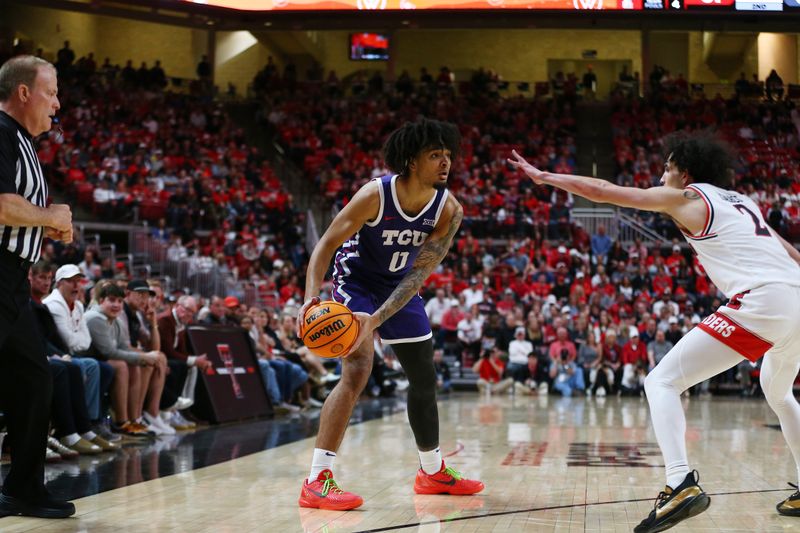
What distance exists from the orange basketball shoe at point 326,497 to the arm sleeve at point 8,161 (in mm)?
2046

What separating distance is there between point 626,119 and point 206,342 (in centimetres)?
1983

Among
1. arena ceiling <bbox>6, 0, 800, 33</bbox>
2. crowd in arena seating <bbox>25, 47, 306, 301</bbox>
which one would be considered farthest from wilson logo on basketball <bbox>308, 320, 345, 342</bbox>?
arena ceiling <bbox>6, 0, 800, 33</bbox>

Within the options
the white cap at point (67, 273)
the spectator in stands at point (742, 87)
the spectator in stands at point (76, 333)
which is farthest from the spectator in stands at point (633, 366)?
the spectator in stands at point (742, 87)

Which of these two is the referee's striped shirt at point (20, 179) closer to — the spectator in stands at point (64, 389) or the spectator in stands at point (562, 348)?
the spectator in stands at point (64, 389)

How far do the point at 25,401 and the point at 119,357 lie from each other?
3848 mm

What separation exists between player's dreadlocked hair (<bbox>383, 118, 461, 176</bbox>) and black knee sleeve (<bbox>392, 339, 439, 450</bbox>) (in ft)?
3.26

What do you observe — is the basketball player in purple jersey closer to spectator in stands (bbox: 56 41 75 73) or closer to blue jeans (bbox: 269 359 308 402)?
blue jeans (bbox: 269 359 308 402)

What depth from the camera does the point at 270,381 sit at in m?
11.5

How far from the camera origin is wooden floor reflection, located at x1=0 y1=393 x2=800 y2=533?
440 cm

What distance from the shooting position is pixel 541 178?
4.49m

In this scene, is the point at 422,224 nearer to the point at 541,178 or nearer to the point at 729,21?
the point at 541,178

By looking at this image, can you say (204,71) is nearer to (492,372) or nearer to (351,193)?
(351,193)

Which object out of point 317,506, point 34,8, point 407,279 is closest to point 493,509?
point 317,506

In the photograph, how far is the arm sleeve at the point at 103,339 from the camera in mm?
8109
